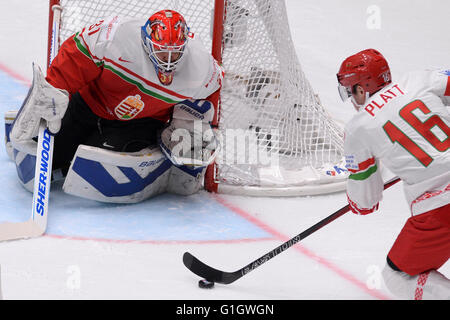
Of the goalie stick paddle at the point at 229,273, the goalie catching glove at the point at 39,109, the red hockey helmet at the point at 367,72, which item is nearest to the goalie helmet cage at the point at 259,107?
the goalie catching glove at the point at 39,109

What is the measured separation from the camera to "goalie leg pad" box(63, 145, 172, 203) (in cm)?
307

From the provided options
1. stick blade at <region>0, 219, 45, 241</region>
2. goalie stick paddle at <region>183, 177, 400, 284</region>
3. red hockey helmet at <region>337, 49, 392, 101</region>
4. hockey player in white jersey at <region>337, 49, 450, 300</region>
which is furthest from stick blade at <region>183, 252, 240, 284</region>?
red hockey helmet at <region>337, 49, 392, 101</region>

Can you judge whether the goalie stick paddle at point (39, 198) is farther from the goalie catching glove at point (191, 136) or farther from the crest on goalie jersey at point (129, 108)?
the goalie catching glove at point (191, 136)

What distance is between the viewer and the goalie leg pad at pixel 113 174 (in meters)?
3.07

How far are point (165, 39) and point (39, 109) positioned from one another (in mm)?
610

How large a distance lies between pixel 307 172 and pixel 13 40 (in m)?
2.91

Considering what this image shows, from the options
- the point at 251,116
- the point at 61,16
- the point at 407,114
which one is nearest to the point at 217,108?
the point at 251,116

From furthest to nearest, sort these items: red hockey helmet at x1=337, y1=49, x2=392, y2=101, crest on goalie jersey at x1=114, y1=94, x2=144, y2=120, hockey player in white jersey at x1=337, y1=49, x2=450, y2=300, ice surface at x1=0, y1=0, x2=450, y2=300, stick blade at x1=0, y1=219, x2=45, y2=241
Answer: crest on goalie jersey at x1=114, y1=94, x2=144, y2=120
stick blade at x1=0, y1=219, x2=45, y2=241
ice surface at x1=0, y1=0, x2=450, y2=300
red hockey helmet at x1=337, y1=49, x2=392, y2=101
hockey player in white jersey at x1=337, y1=49, x2=450, y2=300

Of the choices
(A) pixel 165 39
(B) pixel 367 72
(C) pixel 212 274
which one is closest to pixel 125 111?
(A) pixel 165 39

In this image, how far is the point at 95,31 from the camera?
3068 millimetres

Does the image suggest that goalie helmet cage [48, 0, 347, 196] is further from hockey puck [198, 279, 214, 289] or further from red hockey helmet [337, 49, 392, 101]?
red hockey helmet [337, 49, 392, 101]

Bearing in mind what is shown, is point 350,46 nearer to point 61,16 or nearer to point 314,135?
point 314,135

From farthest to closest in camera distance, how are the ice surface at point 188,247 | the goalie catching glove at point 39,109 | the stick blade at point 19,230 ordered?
the goalie catching glove at point 39,109 < the stick blade at point 19,230 < the ice surface at point 188,247

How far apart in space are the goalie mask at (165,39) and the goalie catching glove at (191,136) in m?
0.35
